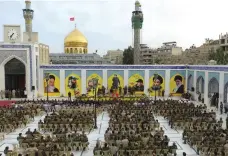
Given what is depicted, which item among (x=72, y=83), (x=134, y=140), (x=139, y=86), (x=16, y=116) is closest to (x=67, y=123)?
(x=16, y=116)

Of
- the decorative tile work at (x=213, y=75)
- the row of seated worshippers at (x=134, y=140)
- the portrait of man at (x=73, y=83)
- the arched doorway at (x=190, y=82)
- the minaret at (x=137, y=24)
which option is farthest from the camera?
the minaret at (x=137, y=24)

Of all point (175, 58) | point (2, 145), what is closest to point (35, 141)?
point (2, 145)

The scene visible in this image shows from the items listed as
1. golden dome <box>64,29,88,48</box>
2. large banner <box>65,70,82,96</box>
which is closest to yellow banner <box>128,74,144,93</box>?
large banner <box>65,70,82,96</box>

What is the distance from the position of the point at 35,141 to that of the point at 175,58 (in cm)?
6240

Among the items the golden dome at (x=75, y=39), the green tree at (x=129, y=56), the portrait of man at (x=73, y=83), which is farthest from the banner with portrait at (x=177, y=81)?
the golden dome at (x=75, y=39)

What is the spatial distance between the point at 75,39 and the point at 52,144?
40278mm

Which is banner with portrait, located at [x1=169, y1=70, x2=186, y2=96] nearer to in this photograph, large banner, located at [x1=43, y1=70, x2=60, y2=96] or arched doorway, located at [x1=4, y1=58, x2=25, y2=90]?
large banner, located at [x1=43, y1=70, x2=60, y2=96]

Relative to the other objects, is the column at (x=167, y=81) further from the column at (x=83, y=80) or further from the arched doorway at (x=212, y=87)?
the column at (x=83, y=80)

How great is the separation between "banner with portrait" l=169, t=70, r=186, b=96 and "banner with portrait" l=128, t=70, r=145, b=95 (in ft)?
10.1

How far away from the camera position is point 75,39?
49969 millimetres

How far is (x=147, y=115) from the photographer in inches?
664

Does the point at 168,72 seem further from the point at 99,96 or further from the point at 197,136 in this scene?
the point at 197,136

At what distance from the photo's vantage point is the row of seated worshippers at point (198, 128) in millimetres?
10945

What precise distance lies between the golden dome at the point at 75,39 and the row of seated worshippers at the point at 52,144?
37.9 m
